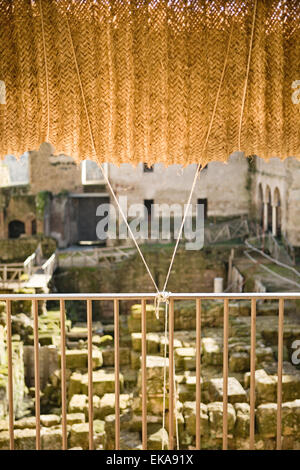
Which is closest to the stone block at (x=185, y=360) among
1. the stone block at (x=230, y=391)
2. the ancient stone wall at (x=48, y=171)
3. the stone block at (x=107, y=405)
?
the stone block at (x=230, y=391)

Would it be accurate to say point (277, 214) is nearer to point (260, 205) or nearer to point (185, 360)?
point (260, 205)

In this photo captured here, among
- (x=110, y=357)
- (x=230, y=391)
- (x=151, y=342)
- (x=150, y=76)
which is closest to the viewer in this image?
(x=150, y=76)

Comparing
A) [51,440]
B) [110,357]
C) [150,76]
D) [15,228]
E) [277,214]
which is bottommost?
[110,357]

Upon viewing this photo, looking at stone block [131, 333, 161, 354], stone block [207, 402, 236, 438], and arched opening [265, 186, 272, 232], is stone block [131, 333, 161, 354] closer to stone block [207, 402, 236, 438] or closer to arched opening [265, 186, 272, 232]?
stone block [207, 402, 236, 438]

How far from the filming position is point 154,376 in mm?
7723

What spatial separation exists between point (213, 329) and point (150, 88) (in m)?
7.70

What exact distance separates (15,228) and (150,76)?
16.4m

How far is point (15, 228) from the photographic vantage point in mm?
18578

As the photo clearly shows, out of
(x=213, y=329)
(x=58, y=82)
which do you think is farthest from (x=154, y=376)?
(x=58, y=82)

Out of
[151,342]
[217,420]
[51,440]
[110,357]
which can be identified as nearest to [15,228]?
[110,357]

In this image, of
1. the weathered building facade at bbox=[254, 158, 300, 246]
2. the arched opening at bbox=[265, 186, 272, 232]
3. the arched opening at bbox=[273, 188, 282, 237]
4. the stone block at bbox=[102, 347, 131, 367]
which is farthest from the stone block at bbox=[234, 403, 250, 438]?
the arched opening at bbox=[265, 186, 272, 232]

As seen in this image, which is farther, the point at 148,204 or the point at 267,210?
the point at 148,204

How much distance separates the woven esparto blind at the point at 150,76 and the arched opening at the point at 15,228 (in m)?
16.0
